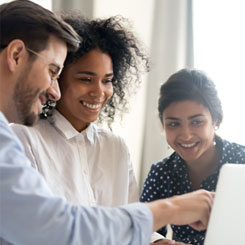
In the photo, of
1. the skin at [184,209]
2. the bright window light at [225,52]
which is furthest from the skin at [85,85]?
the bright window light at [225,52]

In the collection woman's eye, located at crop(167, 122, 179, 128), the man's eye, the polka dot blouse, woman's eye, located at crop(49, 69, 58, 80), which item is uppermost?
woman's eye, located at crop(49, 69, 58, 80)

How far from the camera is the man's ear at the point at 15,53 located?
0.99 m

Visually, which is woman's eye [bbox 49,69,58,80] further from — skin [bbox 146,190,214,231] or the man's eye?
the man's eye

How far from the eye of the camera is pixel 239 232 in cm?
75

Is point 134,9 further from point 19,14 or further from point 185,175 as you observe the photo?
point 19,14

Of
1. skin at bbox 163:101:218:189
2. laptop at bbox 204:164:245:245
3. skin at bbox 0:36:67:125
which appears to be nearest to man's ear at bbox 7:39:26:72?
skin at bbox 0:36:67:125

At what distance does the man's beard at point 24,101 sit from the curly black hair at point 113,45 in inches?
16.7

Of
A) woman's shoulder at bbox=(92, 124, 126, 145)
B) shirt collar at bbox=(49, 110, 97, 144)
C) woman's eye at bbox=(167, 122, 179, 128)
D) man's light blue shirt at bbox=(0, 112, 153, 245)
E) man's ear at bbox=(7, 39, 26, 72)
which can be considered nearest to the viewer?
man's light blue shirt at bbox=(0, 112, 153, 245)

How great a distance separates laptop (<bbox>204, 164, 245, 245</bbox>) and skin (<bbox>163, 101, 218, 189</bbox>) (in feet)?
2.76

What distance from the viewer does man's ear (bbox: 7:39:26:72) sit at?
3.24 ft

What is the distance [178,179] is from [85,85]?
0.59 meters

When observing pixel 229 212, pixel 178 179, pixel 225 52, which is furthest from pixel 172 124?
pixel 229 212

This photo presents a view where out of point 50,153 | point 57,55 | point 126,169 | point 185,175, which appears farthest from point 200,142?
point 57,55

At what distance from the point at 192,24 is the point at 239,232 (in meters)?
1.79
